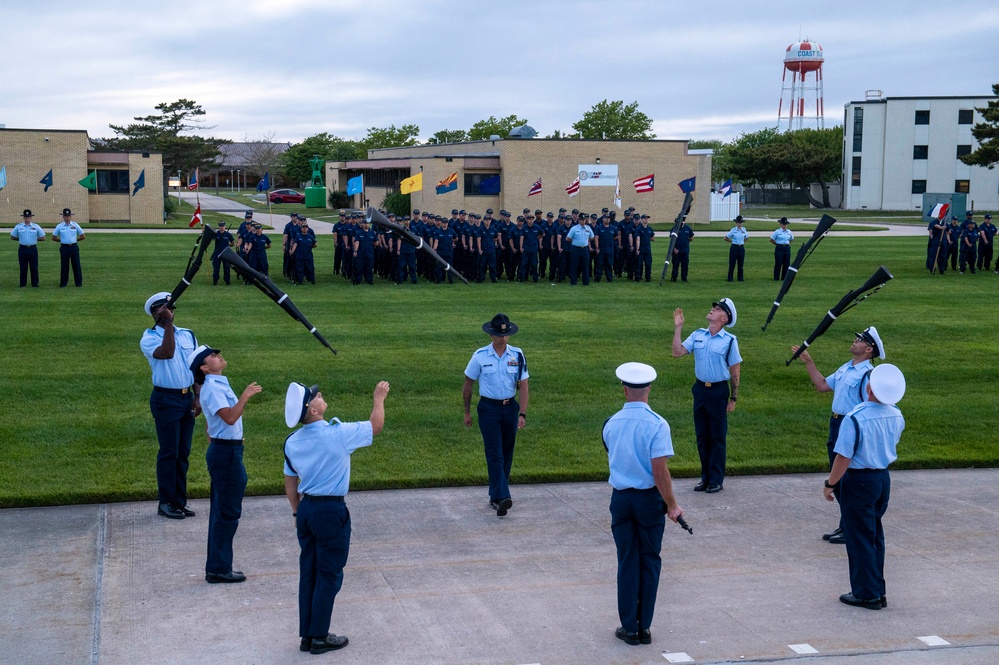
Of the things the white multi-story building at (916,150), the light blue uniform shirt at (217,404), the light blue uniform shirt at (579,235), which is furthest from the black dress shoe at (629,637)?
the white multi-story building at (916,150)

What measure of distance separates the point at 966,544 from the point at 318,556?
5.82m

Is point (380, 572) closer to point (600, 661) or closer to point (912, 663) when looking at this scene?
point (600, 661)

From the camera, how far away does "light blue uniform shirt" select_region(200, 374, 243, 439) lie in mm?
7895

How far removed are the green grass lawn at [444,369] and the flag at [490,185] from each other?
24.3 metres

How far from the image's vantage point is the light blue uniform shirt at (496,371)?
9.86 metres

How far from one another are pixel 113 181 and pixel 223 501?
163 ft

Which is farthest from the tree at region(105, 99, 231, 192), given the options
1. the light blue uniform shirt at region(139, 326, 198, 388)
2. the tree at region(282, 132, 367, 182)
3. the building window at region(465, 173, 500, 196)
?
the light blue uniform shirt at region(139, 326, 198, 388)

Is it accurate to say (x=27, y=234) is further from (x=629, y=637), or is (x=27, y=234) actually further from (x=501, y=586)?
(x=629, y=637)

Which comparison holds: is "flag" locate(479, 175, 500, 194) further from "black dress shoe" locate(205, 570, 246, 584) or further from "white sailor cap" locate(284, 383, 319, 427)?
"white sailor cap" locate(284, 383, 319, 427)

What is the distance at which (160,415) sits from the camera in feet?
31.5

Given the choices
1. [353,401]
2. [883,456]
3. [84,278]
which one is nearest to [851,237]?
[84,278]

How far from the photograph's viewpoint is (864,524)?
303 inches

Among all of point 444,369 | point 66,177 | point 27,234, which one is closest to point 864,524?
point 444,369

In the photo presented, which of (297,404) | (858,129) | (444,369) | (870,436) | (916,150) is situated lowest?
(444,369)
